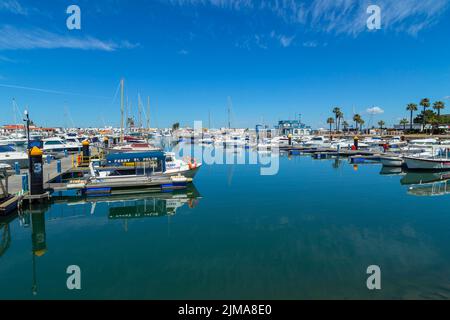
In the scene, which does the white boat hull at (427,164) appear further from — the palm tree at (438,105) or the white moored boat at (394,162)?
the palm tree at (438,105)

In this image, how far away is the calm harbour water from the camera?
1134 cm

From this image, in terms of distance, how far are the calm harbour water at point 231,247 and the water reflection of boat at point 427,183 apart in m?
2.05

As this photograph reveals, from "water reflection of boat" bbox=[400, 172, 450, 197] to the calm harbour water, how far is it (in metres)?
2.05

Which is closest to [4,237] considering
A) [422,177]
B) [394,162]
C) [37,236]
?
[37,236]

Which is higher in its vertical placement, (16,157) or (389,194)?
(16,157)

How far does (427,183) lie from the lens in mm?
34625

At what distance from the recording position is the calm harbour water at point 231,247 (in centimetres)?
1134

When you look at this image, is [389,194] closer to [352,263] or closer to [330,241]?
[330,241]

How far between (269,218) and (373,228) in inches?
264

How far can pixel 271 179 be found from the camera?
37406 mm

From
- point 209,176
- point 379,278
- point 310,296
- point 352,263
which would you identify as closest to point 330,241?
point 352,263

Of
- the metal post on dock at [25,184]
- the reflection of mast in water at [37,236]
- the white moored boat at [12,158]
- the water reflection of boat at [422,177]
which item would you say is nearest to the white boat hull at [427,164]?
the water reflection of boat at [422,177]
